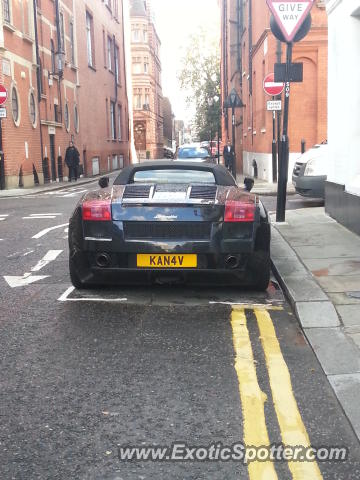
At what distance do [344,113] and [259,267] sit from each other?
5380mm

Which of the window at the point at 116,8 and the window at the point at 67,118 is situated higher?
the window at the point at 116,8

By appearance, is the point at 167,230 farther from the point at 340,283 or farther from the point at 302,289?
the point at 340,283

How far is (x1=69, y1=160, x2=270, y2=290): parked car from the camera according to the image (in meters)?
5.74

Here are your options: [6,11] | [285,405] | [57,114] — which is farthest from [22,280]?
[57,114]

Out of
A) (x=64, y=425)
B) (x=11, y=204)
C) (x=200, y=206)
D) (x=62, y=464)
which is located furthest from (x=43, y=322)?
(x=11, y=204)

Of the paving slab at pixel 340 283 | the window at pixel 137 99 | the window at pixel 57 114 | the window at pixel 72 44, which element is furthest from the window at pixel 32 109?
the window at pixel 137 99

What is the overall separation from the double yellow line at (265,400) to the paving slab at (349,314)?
58 centimetres

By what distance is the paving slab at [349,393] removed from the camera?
3326 millimetres

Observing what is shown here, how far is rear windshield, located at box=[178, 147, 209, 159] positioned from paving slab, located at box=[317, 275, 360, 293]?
1688cm

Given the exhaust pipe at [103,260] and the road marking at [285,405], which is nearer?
the road marking at [285,405]

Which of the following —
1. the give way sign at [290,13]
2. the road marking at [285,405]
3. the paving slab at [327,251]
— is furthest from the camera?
the give way sign at [290,13]

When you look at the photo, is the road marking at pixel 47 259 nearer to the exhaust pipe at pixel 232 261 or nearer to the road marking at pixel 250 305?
the road marking at pixel 250 305

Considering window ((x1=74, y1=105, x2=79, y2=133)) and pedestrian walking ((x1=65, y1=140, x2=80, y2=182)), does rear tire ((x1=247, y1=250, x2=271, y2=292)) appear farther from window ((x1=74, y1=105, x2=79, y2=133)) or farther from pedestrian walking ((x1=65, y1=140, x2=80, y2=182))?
window ((x1=74, y1=105, x2=79, y2=133))

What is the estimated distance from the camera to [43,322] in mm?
5371
